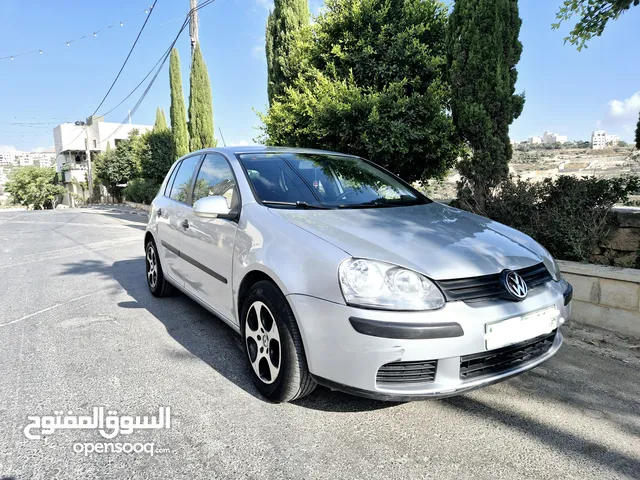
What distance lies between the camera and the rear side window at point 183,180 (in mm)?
4062

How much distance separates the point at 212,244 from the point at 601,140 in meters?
5.72

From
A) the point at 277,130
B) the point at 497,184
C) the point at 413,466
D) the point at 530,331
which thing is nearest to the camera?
the point at 413,466

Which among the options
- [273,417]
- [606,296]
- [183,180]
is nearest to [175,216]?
[183,180]

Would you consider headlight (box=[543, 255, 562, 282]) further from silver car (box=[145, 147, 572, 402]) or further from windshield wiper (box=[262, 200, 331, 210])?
windshield wiper (box=[262, 200, 331, 210])

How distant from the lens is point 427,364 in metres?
2.08

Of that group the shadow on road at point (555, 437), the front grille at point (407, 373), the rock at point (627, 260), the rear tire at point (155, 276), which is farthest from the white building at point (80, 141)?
the front grille at point (407, 373)

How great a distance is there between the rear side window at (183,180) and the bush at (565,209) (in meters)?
3.26

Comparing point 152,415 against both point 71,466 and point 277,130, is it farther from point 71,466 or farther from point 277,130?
point 277,130

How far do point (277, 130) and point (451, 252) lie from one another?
596cm

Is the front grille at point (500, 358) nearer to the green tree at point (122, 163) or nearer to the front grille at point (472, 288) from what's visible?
the front grille at point (472, 288)

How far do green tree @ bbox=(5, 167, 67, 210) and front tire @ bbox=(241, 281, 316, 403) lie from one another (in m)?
56.8

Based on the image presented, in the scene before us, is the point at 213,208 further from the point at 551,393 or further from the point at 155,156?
the point at 155,156

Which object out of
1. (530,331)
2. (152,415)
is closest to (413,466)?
(530,331)

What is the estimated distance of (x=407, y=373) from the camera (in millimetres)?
2092
